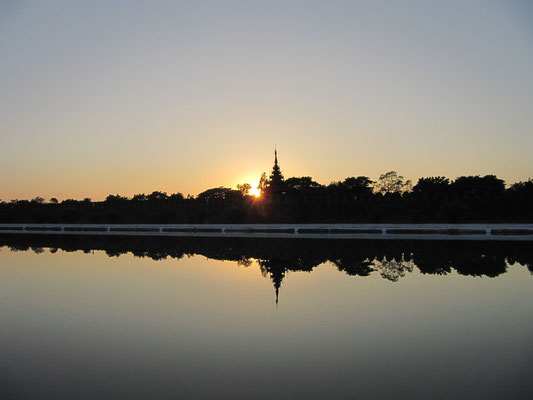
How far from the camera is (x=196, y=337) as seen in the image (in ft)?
26.7

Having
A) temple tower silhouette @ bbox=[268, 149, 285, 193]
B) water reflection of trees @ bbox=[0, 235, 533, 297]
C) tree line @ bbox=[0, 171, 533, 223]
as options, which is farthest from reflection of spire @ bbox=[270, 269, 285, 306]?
temple tower silhouette @ bbox=[268, 149, 285, 193]

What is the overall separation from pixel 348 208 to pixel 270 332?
41136 millimetres

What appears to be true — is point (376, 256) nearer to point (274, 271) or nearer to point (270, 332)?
point (274, 271)

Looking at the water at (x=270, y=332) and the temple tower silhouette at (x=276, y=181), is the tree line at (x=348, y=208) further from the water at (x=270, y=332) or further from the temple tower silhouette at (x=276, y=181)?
the water at (x=270, y=332)

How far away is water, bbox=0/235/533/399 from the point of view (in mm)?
6012

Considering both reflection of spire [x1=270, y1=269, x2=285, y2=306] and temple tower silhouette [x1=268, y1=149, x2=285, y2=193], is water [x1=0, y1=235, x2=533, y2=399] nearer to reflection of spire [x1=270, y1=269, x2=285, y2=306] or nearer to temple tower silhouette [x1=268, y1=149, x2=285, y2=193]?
reflection of spire [x1=270, y1=269, x2=285, y2=306]

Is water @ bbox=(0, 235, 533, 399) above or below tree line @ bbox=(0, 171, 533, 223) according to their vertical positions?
below

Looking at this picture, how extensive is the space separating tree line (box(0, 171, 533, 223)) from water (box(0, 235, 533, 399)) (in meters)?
26.7

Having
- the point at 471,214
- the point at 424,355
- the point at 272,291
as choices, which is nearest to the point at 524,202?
the point at 471,214

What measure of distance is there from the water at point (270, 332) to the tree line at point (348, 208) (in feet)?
87.5

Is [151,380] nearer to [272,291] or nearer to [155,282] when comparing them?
[272,291]

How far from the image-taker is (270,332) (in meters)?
8.43

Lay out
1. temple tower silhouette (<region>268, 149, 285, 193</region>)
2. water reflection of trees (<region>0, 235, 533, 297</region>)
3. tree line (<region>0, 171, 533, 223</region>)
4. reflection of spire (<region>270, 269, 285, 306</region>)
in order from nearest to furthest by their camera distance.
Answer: reflection of spire (<region>270, 269, 285, 306</region>), water reflection of trees (<region>0, 235, 533, 297</region>), tree line (<region>0, 171, 533, 223</region>), temple tower silhouette (<region>268, 149, 285, 193</region>)

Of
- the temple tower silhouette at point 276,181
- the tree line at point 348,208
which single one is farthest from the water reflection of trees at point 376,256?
the temple tower silhouette at point 276,181
